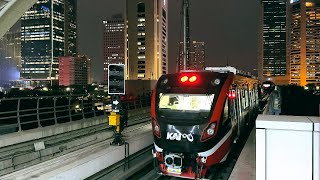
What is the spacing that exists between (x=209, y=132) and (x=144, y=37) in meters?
136

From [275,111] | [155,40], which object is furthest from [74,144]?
[155,40]

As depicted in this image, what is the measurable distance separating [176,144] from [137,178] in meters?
1.97

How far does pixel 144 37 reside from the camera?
142 meters

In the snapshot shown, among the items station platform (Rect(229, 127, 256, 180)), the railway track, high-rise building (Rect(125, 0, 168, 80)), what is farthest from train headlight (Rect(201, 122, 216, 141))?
high-rise building (Rect(125, 0, 168, 80))

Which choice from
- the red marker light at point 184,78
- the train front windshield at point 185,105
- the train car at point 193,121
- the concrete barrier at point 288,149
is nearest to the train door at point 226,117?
the train car at point 193,121

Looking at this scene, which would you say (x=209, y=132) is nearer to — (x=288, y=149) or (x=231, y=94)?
(x=231, y=94)

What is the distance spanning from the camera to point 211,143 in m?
8.15

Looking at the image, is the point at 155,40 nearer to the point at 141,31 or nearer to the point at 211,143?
the point at 141,31

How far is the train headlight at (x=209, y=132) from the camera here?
26.7 feet

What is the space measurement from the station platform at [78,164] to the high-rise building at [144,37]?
128548 mm

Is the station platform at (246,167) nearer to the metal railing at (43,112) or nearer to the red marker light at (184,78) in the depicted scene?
the red marker light at (184,78)

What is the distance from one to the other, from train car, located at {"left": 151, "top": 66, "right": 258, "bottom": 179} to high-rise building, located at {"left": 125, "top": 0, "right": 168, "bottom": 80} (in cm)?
12885

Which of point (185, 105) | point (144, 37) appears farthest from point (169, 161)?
point (144, 37)

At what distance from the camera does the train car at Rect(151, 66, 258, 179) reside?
8.17 metres
